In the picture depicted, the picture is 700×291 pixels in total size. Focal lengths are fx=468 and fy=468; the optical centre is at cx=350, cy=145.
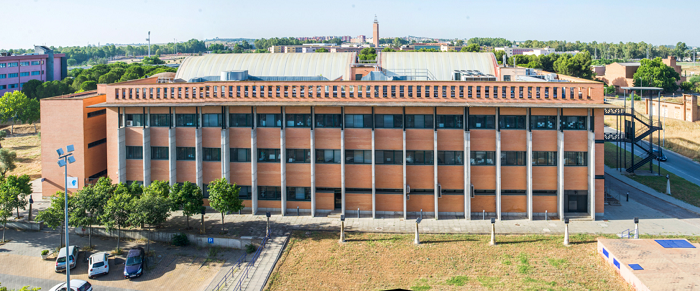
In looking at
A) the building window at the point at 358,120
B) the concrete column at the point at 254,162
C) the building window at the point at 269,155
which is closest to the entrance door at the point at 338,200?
the building window at the point at 269,155

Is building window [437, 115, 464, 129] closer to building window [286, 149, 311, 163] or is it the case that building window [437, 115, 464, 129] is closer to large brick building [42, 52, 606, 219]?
large brick building [42, 52, 606, 219]

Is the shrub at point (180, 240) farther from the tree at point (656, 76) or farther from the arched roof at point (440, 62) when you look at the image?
the tree at point (656, 76)

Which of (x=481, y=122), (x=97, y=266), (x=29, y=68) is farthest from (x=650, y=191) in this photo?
(x=29, y=68)

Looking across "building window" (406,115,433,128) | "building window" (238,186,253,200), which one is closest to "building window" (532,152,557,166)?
"building window" (406,115,433,128)

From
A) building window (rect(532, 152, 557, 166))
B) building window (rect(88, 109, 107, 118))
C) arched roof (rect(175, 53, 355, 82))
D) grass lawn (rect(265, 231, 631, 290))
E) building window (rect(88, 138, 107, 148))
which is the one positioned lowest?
grass lawn (rect(265, 231, 631, 290))

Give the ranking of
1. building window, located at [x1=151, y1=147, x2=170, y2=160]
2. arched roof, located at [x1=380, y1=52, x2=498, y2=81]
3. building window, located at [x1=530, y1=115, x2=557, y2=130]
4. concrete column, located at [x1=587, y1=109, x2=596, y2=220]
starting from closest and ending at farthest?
concrete column, located at [x1=587, y1=109, x2=596, y2=220]
building window, located at [x1=530, y1=115, x2=557, y2=130]
building window, located at [x1=151, y1=147, x2=170, y2=160]
arched roof, located at [x1=380, y1=52, x2=498, y2=81]

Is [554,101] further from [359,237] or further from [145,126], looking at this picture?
[145,126]
